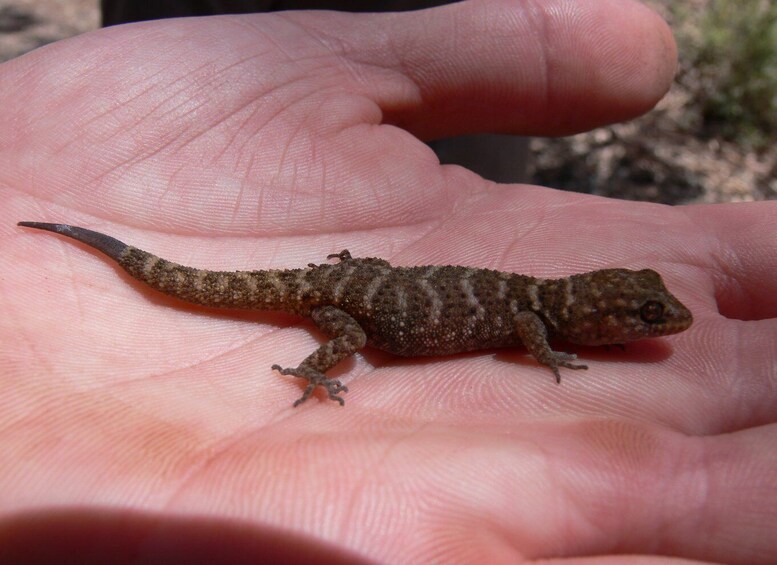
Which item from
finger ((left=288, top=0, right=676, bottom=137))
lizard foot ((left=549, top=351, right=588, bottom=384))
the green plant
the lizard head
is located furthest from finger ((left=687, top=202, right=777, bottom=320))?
→ the green plant

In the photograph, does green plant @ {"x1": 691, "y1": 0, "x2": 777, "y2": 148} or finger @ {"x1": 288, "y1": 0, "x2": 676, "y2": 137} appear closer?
finger @ {"x1": 288, "y1": 0, "x2": 676, "y2": 137}

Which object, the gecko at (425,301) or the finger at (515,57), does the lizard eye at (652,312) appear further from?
the finger at (515,57)

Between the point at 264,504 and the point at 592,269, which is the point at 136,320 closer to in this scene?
the point at 264,504

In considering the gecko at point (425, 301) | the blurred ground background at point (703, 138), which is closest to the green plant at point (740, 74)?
the blurred ground background at point (703, 138)

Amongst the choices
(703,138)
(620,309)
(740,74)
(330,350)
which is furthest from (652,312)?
(740,74)

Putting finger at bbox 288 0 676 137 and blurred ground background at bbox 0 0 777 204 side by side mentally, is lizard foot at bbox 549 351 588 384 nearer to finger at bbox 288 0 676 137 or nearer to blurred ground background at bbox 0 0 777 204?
finger at bbox 288 0 676 137

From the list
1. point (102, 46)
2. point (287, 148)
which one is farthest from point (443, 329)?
point (102, 46)

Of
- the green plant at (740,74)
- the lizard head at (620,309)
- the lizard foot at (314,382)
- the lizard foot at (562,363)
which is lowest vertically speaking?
the lizard foot at (314,382)
